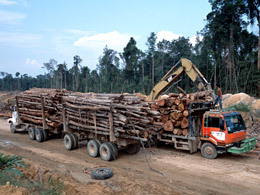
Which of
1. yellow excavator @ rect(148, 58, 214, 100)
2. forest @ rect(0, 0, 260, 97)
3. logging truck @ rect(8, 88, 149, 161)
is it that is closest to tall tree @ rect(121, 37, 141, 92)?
forest @ rect(0, 0, 260, 97)

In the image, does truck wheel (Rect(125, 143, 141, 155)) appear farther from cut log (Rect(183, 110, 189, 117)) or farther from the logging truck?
cut log (Rect(183, 110, 189, 117))

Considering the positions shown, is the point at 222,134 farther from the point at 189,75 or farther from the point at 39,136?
the point at 39,136

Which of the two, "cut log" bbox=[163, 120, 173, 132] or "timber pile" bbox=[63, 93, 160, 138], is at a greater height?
"timber pile" bbox=[63, 93, 160, 138]

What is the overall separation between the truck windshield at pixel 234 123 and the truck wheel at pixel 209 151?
1026 mm

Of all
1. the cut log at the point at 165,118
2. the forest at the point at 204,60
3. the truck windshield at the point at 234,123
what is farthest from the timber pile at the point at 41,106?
the forest at the point at 204,60

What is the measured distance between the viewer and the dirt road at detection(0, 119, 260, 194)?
714 centimetres

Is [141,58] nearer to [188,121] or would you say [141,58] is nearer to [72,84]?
[72,84]

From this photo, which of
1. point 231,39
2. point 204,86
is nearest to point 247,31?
point 231,39

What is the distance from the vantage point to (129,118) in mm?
9445

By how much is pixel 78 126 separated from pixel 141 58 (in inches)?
1877

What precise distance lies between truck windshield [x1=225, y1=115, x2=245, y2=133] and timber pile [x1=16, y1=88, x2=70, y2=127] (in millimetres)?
8235

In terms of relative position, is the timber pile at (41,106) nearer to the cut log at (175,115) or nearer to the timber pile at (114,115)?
the timber pile at (114,115)

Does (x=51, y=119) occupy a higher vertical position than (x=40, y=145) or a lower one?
higher

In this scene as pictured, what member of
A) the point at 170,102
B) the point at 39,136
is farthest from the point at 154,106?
the point at 39,136
